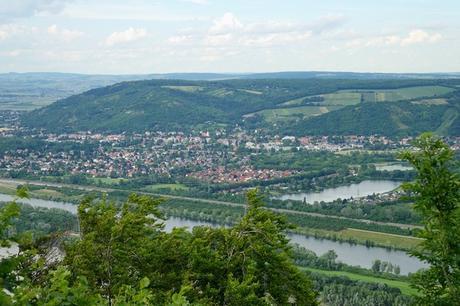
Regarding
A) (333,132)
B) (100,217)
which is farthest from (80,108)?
(100,217)

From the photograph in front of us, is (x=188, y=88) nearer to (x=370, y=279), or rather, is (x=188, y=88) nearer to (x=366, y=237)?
(x=366, y=237)

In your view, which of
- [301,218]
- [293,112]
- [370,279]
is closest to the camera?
[370,279]

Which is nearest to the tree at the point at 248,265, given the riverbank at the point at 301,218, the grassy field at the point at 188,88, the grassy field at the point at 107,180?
the riverbank at the point at 301,218

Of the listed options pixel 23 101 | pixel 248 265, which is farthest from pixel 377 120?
pixel 23 101

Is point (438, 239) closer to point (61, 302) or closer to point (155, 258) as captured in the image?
point (155, 258)

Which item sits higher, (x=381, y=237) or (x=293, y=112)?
(x=293, y=112)

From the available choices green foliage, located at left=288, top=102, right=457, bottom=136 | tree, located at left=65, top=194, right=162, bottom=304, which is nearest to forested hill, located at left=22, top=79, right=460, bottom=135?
green foliage, located at left=288, top=102, right=457, bottom=136
